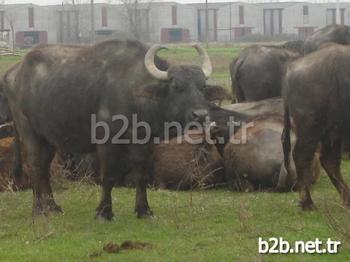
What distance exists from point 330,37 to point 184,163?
6.75m

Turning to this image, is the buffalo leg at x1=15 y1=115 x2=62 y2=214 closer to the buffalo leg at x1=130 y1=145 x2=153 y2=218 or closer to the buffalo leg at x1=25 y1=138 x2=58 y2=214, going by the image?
the buffalo leg at x1=25 y1=138 x2=58 y2=214

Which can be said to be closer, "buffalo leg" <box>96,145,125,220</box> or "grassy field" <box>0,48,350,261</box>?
"grassy field" <box>0,48,350,261</box>

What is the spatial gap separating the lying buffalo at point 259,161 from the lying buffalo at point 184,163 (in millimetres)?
256

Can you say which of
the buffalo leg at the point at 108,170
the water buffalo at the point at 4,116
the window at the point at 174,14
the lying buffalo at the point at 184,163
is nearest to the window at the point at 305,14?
the window at the point at 174,14

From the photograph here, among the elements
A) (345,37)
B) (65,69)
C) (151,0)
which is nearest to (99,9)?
(151,0)

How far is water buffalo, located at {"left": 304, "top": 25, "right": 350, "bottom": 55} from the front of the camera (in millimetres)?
17375

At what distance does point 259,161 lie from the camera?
11766 millimetres

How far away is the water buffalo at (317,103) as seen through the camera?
952 centimetres

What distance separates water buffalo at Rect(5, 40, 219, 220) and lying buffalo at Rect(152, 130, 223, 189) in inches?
87.4

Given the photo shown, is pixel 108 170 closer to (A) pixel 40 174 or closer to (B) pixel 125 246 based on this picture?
(A) pixel 40 174

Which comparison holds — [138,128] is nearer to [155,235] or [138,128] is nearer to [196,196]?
[155,235]

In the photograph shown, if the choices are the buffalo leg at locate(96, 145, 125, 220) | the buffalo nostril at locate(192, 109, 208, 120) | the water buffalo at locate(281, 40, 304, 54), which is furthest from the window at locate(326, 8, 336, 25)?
the buffalo nostril at locate(192, 109, 208, 120)

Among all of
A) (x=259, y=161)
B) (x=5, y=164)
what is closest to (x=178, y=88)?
(x=259, y=161)

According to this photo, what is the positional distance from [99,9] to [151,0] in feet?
22.6
